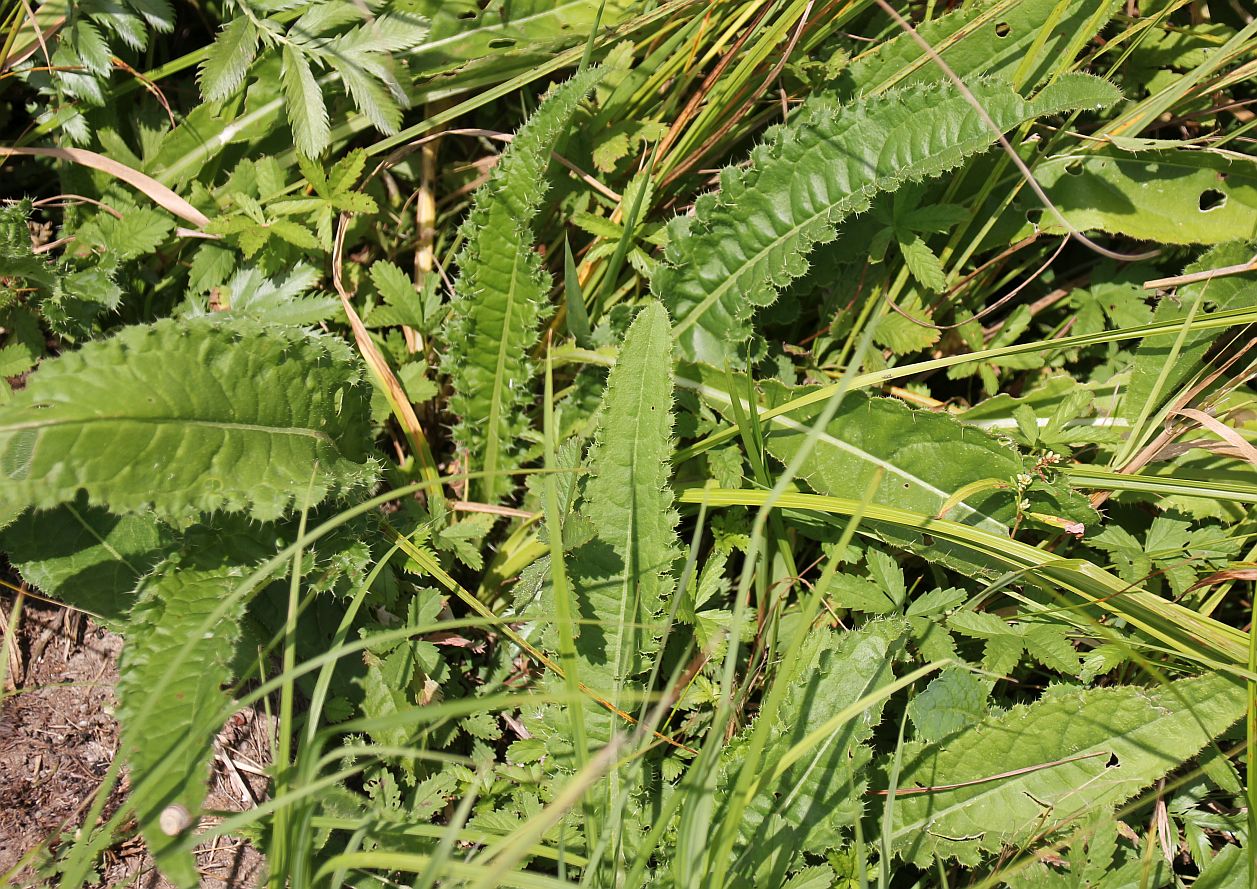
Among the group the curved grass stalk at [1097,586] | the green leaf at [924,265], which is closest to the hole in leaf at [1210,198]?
the green leaf at [924,265]

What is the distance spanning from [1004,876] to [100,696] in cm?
228

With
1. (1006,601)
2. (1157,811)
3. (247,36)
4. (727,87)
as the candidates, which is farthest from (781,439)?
(247,36)

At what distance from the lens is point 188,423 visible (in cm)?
188

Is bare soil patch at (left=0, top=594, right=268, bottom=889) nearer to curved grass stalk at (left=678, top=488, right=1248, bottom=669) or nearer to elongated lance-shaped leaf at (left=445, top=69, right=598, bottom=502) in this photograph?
elongated lance-shaped leaf at (left=445, top=69, right=598, bottom=502)

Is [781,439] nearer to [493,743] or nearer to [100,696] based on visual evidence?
[493,743]

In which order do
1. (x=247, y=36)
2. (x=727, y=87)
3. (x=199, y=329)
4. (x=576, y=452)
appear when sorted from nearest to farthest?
1. (x=199, y=329)
2. (x=576, y=452)
3. (x=247, y=36)
4. (x=727, y=87)

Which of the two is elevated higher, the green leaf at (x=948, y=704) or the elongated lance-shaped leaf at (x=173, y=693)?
the elongated lance-shaped leaf at (x=173, y=693)

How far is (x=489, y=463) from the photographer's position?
2.56 meters

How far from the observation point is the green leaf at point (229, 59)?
95.1 inches

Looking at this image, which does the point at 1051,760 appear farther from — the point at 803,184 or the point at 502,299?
the point at 502,299

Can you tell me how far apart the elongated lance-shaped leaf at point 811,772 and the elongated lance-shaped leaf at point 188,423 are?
119 centimetres

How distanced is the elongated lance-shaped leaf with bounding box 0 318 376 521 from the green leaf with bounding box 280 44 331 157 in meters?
0.62

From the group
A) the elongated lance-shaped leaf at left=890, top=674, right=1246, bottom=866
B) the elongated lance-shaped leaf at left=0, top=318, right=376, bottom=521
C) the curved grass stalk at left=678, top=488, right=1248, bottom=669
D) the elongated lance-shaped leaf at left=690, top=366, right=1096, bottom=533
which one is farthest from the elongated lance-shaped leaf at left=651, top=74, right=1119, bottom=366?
the elongated lance-shaped leaf at left=890, top=674, right=1246, bottom=866

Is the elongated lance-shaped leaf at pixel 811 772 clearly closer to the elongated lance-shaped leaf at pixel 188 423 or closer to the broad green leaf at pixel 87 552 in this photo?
the elongated lance-shaped leaf at pixel 188 423
